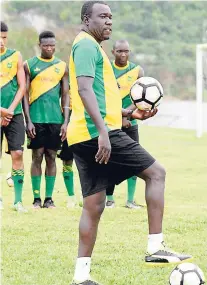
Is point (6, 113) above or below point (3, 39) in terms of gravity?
below

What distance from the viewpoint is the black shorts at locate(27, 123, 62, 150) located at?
9.98m

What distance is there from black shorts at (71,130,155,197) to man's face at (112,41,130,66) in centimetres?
376

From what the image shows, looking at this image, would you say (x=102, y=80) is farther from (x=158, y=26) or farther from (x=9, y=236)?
(x=158, y=26)

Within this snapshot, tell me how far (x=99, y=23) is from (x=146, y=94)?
85cm

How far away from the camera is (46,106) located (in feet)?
32.7

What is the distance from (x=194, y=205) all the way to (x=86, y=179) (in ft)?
14.7

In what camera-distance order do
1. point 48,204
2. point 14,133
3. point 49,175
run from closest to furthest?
point 14,133, point 48,204, point 49,175

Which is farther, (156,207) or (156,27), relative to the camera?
(156,27)

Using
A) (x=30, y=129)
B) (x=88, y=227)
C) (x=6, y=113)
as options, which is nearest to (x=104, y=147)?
(x=88, y=227)

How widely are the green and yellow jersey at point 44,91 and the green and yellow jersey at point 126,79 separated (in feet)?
2.58

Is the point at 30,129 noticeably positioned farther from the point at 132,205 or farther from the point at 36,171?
the point at 132,205

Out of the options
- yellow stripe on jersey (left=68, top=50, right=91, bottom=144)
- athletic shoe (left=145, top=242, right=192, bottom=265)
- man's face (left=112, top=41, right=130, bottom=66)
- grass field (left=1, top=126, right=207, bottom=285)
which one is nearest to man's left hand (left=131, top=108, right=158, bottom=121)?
yellow stripe on jersey (left=68, top=50, right=91, bottom=144)

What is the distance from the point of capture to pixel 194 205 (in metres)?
10.4

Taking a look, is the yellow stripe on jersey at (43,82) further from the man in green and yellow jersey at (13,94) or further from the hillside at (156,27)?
the hillside at (156,27)
